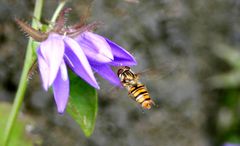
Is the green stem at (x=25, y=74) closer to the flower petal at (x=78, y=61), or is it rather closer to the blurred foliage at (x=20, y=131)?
the flower petal at (x=78, y=61)

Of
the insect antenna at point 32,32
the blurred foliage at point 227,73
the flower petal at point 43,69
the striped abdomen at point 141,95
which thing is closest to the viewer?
the flower petal at point 43,69

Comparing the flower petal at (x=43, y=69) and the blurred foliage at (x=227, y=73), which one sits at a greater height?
the blurred foliage at (x=227, y=73)

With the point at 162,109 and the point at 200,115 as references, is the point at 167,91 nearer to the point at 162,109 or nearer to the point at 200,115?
the point at 162,109

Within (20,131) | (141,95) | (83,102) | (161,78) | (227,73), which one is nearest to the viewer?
(83,102)

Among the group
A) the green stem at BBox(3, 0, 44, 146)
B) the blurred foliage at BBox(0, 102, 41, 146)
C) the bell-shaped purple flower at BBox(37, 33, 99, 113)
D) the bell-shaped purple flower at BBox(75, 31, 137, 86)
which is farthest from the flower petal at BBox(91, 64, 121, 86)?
the blurred foliage at BBox(0, 102, 41, 146)

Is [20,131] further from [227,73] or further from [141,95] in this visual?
[227,73]

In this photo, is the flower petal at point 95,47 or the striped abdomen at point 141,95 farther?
the striped abdomen at point 141,95

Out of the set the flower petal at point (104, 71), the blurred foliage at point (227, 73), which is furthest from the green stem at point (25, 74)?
the blurred foliage at point (227, 73)

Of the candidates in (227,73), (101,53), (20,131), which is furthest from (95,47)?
(227,73)
